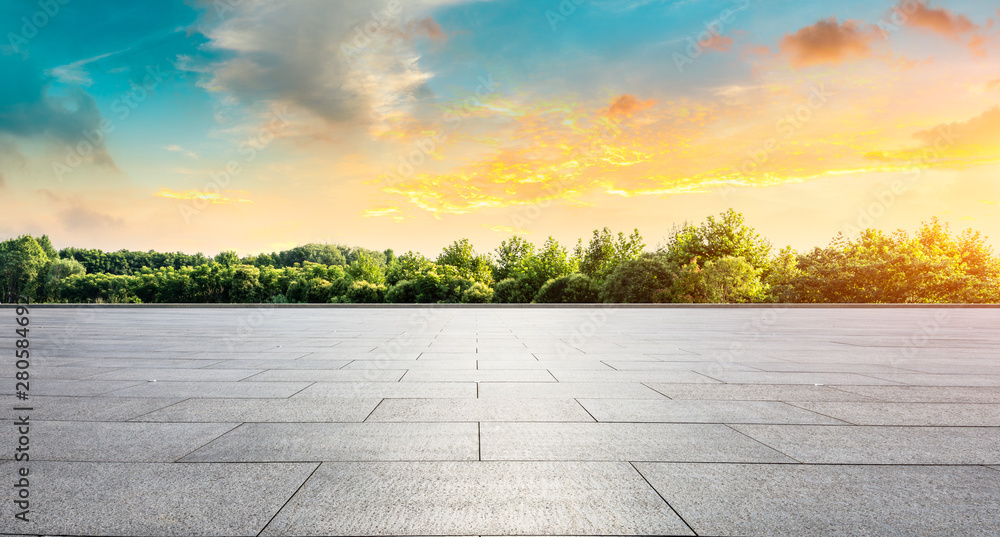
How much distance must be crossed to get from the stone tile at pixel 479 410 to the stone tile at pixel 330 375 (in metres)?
1.37

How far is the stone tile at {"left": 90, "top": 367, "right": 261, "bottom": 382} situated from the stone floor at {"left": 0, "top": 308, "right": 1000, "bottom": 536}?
0.22 ft

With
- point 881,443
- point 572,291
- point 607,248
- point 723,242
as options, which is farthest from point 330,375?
point 607,248

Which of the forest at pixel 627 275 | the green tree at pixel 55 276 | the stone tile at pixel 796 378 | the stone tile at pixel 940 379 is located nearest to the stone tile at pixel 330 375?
the stone tile at pixel 796 378

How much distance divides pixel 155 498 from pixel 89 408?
3.01 meters

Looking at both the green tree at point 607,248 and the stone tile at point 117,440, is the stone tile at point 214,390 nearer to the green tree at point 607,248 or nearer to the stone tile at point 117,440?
the stone tile at point 117,440

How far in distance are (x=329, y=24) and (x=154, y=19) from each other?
682 cm

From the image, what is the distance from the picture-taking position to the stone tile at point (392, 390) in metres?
5.40

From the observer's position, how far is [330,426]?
4.17 m

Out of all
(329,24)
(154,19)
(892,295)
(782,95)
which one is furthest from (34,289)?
(892,295)

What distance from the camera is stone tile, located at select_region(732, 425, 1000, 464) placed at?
3.43 m

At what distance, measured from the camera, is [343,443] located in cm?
371

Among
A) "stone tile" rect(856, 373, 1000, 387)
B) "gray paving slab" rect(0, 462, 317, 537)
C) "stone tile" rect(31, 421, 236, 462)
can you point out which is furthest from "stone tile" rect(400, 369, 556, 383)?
"stone tile" rect(856, 373, 1000, 387)

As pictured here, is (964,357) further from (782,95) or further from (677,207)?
(677,207)

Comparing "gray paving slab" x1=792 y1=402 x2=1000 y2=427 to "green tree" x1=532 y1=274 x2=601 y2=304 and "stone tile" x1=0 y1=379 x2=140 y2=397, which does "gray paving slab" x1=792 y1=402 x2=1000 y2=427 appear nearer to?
"stone tile" x1=0 y1=379 x2=140 y2=397
